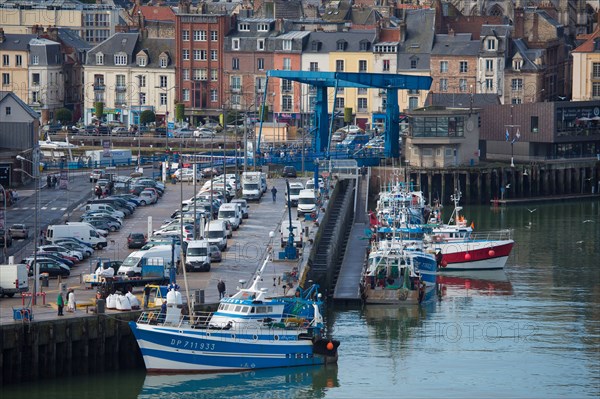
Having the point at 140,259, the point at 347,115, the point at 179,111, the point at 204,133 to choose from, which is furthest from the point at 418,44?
the point at 140,259

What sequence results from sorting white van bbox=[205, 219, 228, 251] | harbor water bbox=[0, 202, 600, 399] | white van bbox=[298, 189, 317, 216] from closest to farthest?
harbor water bbox=[0, 202, 600, 399], white van bbox=[205, 219, 228, 251], white van bbox=[298, 189, 317, 216]

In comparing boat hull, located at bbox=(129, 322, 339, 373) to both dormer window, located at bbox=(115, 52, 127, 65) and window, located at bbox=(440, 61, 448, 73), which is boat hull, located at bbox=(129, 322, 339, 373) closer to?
window, located at bbox=(440, 61, 448, 73)

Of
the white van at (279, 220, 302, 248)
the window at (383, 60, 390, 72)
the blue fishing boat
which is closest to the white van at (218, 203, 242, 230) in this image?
the white van at (279, 220, 302, 248)

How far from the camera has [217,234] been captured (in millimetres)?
90438

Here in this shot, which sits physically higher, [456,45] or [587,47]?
[456,45]

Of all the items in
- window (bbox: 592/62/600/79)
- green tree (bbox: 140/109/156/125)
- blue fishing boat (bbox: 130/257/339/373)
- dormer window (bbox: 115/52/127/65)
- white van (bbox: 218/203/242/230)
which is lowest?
blue fishing boat (bbox: 130/257/339/373)

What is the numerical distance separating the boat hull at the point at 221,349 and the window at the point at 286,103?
84885 mm

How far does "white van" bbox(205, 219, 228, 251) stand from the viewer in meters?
89.3

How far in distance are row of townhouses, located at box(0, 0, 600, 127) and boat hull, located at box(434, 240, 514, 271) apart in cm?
5091

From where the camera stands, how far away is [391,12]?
172 m

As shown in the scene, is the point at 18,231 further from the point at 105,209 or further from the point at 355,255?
the point at 355,255

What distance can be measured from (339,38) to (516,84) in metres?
15.1

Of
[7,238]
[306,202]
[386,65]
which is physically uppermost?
[386,65]

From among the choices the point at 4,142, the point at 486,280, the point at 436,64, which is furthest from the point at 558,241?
the point at 436,64
